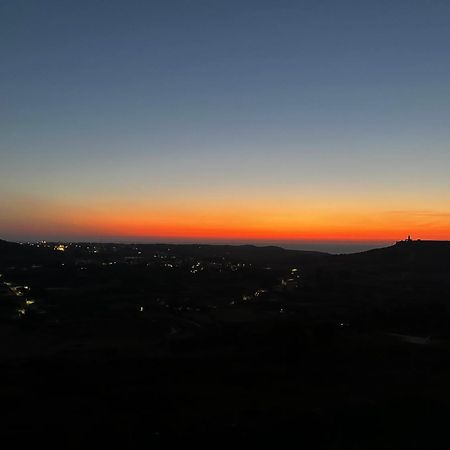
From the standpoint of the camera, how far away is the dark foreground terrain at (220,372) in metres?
19.2

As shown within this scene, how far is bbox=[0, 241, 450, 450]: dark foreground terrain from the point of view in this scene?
19.2 metres

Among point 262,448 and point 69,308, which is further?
point 69,308

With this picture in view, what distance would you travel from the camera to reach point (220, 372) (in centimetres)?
2973

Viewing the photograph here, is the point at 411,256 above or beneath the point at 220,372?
above

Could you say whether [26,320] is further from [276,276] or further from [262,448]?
[276,276]

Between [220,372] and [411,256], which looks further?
[411,256]

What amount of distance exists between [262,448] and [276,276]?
97.4m

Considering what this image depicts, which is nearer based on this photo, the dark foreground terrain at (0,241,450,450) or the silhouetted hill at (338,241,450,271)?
the dark foreground terrain at (0,241,450,450)

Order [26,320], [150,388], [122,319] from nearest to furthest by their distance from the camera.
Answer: [150,388], [26,320], [122,319]

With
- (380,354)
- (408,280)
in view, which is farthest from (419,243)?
(380,354)

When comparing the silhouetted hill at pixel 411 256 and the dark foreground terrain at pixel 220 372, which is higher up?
the silhouetted hill at pixel 411 256

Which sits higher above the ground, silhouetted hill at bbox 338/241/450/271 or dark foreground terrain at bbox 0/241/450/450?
silhouetted hill at bbox 338/241/450/271

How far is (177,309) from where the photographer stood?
2504 inches

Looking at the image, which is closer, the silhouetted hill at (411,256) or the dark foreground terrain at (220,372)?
the dark foreground terrain at (220,372)
